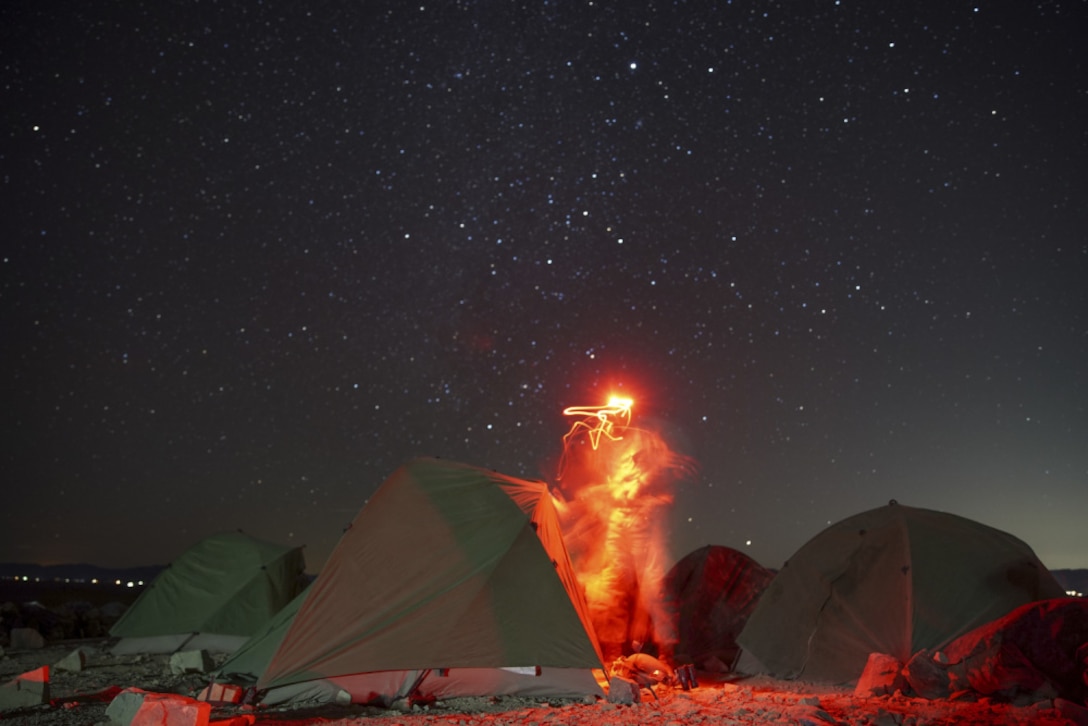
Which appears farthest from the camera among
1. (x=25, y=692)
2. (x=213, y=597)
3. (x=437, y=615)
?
(x=213, y=597)

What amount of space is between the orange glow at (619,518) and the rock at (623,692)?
357 centimetres

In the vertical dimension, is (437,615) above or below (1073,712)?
above

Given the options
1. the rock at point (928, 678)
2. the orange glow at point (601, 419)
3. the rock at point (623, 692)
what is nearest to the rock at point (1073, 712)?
the rock at point (928, 678)

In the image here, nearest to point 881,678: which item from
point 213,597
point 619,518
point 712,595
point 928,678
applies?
point 928,678

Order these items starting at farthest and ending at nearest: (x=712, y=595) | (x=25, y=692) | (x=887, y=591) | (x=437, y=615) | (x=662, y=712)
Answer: (x=712, y=595) → (x=887, y=591) → (x=437, y=615) → (x=25, y=692) → (x=662, y=712)

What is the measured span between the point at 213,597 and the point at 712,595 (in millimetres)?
9034

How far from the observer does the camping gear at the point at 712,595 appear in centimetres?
1307

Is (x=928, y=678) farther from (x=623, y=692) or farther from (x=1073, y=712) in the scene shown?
(x=623, y=692)

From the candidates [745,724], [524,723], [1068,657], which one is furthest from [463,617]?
[1068,657]

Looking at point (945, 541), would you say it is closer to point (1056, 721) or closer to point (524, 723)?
point (1056, 721)

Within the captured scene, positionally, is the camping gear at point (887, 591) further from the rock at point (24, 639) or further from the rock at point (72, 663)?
the rock at point (24, 639)

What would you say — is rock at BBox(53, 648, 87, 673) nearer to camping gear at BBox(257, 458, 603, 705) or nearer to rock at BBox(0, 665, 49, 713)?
rock at BBox(0, 665, 49, 713)

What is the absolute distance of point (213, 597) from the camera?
13148 mm

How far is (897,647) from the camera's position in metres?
9.18
